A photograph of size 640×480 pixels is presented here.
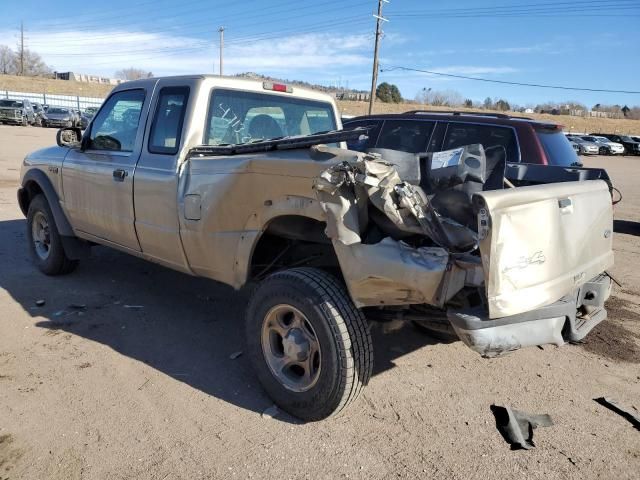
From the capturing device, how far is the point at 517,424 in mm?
3215

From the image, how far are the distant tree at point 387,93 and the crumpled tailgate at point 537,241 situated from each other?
246 ft

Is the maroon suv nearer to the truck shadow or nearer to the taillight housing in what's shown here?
the taillight housing

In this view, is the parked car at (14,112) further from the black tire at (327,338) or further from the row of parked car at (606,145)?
the row of parked car at (606,145)

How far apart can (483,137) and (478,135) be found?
0.26ft

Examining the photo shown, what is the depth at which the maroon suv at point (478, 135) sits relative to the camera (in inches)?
281

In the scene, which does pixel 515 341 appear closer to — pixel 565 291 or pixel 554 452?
pixel 565 291

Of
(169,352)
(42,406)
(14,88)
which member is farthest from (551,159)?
(14,88)

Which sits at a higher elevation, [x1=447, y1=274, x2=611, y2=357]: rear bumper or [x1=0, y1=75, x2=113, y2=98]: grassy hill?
[x1=0, y1=75, x2=113, y2=98]: grassy hill

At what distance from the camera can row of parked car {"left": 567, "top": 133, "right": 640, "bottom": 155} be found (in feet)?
134

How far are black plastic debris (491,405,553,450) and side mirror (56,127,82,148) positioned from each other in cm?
443

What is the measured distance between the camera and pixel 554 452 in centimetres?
299

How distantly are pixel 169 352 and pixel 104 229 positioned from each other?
1458mm

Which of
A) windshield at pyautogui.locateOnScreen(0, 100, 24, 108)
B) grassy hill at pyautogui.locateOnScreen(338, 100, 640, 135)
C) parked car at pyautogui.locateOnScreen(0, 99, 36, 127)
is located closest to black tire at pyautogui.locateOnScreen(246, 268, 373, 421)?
parked car at pyautogui.locateOnScreen(0, 99, 36, 127)

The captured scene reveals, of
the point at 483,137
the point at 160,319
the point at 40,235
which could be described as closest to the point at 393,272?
the point at 160,319
